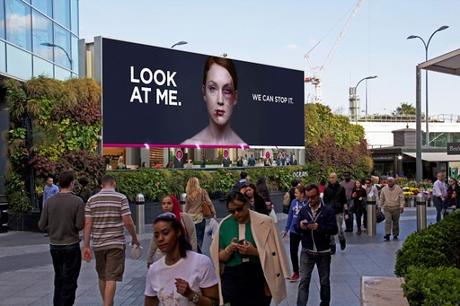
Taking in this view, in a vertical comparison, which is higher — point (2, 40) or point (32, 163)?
point (2, 40)

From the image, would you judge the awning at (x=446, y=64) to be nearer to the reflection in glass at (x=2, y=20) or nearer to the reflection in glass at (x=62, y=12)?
the reflection in glass at (x=2, y=20)

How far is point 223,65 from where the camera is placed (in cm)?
2323

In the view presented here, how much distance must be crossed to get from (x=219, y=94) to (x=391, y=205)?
999cm

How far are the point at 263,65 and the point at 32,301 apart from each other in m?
18.1

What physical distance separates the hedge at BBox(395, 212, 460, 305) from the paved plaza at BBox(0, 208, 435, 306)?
157 cm

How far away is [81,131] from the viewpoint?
18000 mm

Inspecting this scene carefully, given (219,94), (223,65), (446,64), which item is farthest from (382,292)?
(223,65)

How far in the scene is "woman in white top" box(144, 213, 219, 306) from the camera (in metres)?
3.49

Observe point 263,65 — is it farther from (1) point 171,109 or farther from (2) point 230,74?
(1) point 171,109

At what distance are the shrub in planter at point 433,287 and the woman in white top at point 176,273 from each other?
4.89 ft

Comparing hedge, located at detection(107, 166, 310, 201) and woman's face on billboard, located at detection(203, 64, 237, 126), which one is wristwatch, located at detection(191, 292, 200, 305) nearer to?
hedge, located at detection(107, 166, 310, 201)

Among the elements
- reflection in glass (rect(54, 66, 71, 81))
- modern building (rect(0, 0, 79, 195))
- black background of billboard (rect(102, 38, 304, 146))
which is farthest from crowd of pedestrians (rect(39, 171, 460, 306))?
reflection in glass (rect(54, 66, 71, 81))

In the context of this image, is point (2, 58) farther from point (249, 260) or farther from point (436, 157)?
point (436, 157)

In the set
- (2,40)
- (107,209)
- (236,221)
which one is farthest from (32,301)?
(2,40)
